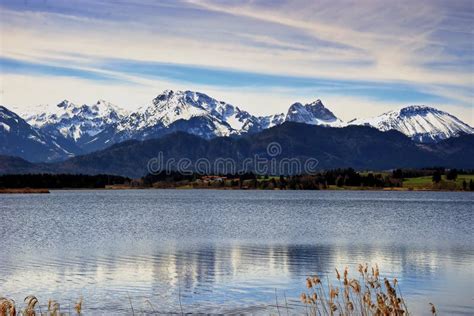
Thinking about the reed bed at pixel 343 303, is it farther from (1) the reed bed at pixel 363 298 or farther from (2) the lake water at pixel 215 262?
(2) the lake water at pixel 215 262

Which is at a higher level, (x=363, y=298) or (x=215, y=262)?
(x=363, y=298)

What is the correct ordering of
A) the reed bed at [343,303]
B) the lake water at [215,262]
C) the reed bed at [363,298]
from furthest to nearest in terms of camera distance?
the lake water at [215,262] → the reed bed at [343,303] → the reed bed at [363,298]

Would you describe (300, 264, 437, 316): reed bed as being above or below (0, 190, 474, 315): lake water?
above

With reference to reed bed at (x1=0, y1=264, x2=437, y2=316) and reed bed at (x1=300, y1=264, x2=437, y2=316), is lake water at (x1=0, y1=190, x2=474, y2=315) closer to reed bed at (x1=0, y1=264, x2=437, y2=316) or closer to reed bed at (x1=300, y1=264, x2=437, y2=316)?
reed bed at (x1=0, y1=264, x2=437, y2=316)

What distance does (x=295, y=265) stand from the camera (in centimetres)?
4591

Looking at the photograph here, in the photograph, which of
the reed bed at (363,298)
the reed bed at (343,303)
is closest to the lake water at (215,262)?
the reed bed at (343,303)

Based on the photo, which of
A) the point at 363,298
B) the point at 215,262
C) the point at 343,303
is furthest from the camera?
the point at 215,262

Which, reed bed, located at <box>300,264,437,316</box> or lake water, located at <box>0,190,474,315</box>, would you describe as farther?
lake water, located at <box>0,190,474,315</box>

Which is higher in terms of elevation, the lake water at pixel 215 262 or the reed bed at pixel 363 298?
the reed bed at pixel 363 298

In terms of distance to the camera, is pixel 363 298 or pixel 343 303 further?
pixel 343 303

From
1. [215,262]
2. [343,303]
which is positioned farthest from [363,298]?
[215,262]

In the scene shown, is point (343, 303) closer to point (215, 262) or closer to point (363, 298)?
point (363, 298)

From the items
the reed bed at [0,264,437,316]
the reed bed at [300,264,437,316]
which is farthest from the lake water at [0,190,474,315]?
the reed bed at [300,264,437,316]

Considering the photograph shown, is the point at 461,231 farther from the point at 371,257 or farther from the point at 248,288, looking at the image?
the point at 248,288
